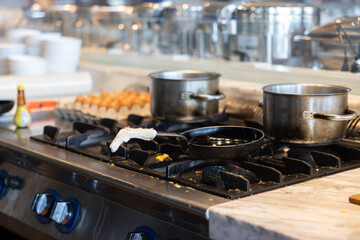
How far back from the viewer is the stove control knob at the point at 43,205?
58.1 inches

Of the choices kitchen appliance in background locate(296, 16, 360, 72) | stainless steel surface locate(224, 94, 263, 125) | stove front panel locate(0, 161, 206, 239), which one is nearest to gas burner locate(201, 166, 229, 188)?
stove front panel locate(0, 161, 206, 239)

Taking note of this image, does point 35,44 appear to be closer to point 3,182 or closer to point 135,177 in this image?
point 3,182

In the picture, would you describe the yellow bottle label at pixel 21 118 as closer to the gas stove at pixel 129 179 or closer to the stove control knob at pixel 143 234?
the gas stove at pixel 129 179

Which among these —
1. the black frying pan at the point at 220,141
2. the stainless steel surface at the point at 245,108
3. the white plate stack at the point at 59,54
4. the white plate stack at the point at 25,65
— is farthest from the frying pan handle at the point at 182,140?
the white plate stack at the point at 59,54

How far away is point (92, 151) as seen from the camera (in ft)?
5.25

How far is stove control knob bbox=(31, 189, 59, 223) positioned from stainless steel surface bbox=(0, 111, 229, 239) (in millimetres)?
23

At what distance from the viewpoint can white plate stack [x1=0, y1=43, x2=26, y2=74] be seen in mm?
2658

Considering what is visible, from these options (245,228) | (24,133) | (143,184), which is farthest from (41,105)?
(245,228)

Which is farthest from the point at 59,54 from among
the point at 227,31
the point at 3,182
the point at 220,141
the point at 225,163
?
the point at 225,163

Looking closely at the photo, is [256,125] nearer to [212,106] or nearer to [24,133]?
[212,106]

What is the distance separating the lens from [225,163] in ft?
4.28

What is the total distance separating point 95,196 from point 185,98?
434 mm

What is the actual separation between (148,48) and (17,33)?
0.71 m

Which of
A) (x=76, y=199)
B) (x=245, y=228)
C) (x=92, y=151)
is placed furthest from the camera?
(x=92, y=151)
